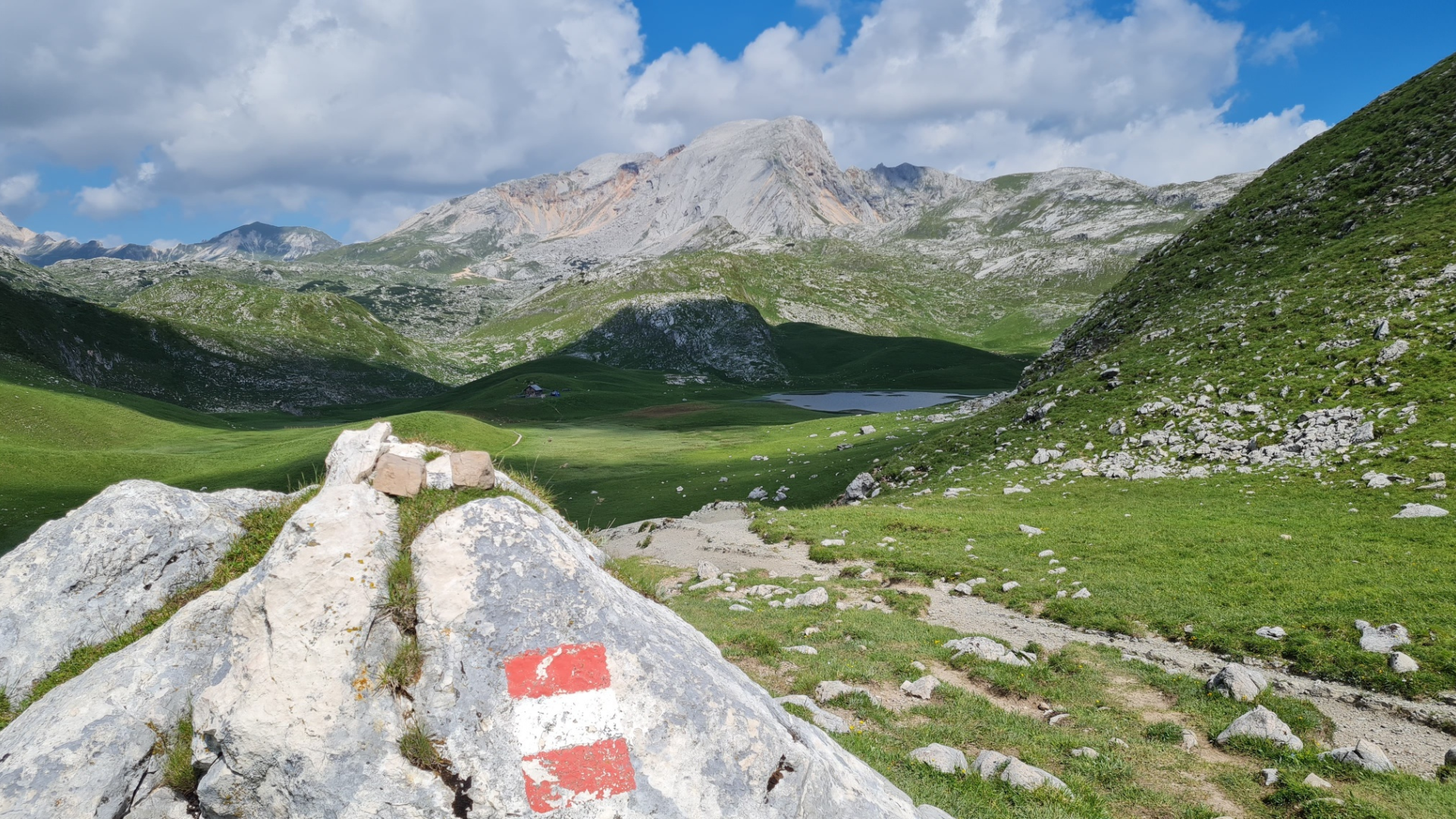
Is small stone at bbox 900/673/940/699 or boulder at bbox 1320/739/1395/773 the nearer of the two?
boulder at bbox 1320/739/1395/773

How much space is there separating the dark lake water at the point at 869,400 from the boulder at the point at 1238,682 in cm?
10262

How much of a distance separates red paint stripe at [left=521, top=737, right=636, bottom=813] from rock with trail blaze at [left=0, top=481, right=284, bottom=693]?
7461mm

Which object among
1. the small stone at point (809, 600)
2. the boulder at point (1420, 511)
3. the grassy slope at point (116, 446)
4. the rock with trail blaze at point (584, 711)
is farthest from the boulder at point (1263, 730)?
the grassy slope at point (116, 446)

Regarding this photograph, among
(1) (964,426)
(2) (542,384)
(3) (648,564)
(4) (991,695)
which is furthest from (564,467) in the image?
(2) (542,384)

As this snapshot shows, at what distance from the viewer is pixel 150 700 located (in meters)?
7.75

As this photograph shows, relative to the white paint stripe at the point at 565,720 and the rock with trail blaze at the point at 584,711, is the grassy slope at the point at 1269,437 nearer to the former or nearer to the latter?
the rock with trail blaze at the point at 584,711

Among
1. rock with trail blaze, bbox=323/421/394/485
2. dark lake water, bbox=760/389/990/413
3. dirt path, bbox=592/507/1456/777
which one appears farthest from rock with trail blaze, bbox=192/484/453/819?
dark lake water, bbox=760/389/990/413

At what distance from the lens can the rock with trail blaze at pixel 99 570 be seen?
8.96 m

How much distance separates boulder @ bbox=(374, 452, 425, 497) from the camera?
9.34 meters

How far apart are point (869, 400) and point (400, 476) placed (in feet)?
444

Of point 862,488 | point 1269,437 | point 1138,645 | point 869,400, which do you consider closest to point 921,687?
point 1138,645

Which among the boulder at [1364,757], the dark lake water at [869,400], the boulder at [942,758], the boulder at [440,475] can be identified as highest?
the boulder at [440,475]

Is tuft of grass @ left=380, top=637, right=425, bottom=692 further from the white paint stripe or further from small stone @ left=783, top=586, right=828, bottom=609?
small stone @ left=783, top=586, right=828, bottom=609

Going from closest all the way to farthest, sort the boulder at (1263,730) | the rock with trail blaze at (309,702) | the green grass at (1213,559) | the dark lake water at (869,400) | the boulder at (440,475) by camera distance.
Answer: the rock with trail blaze at (309,702) < the boulder at (440,475) < the boulder at (1263,730) < the green grass at (1213,559) < the dark lake water at (869,400)
